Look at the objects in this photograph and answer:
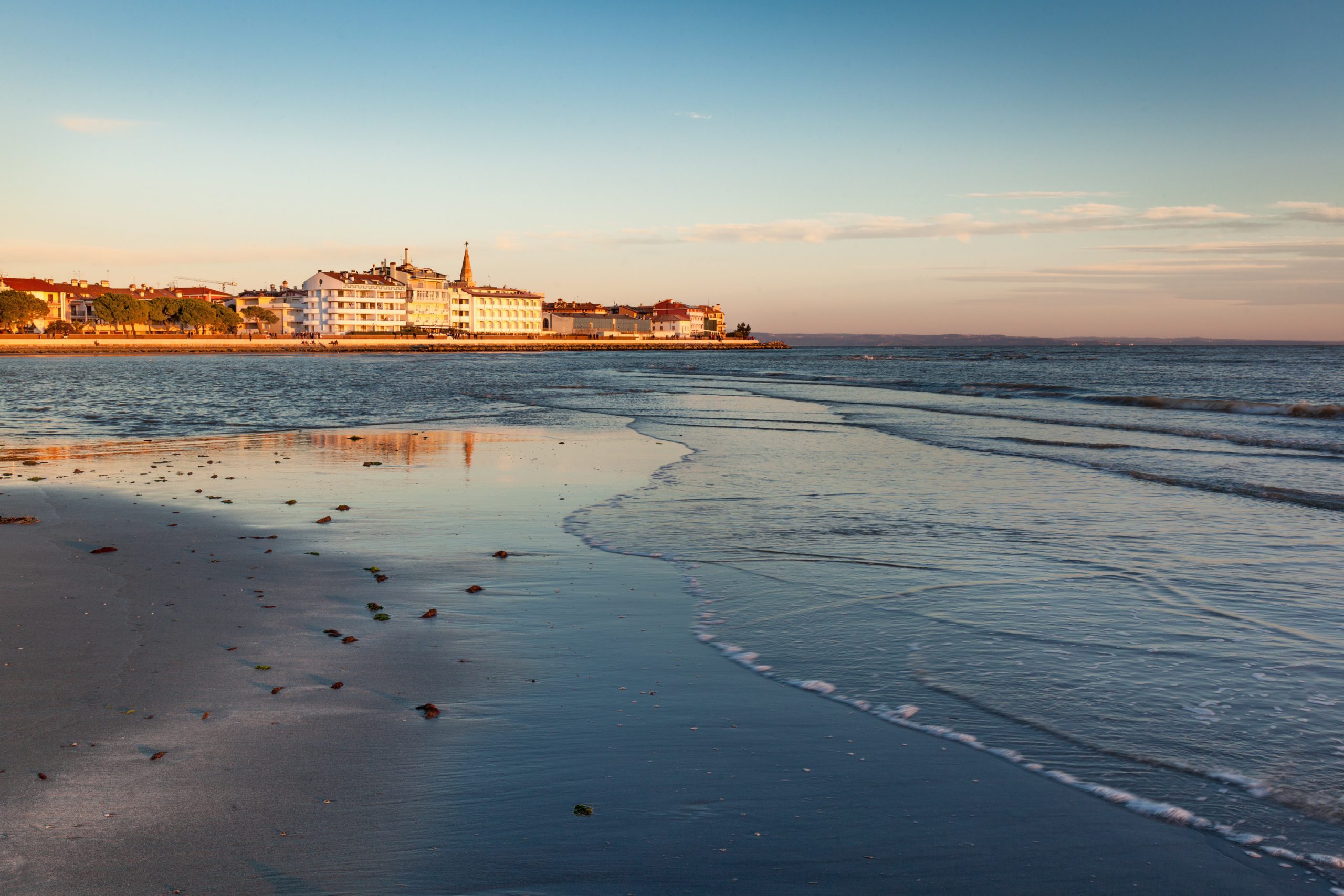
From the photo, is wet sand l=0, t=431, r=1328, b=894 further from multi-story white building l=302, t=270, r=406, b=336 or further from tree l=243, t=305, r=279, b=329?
tree l=243, t=305, r=279, b=329

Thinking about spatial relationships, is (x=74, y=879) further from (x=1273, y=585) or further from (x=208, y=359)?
(x=208, y=359)

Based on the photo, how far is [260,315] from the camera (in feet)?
505

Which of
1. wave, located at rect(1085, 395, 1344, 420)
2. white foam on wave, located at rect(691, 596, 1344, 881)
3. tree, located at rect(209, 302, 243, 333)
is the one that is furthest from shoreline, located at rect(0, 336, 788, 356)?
white foam on wave, located at rect(691, 596, 1344, 881)

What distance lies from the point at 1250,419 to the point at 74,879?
3206 cm

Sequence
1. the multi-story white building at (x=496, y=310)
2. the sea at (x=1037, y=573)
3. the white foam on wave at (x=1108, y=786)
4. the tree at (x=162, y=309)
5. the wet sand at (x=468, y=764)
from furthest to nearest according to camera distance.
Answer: the multi-story white building at (x=496, y=310)
the tree at (x=162, y=309)
the sea at (x=1037, y=573)
the white foam on wave at (x=1108, y=786)
the wet sand at (x=468, y=764)

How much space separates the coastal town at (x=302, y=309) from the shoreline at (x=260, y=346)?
A: 8788 millimetres

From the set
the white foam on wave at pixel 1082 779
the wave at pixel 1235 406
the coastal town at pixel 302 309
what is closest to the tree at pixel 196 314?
the coastal town at pixel 302 309

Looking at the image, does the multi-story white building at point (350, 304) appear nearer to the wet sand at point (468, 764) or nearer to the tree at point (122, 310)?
the tree at point (122, 310)

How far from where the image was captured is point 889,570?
352 inches

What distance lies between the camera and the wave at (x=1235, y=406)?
30.4 m

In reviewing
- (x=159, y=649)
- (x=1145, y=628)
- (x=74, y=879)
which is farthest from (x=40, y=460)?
(x=1145, y=628)

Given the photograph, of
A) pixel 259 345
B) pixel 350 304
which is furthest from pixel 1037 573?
pixel 350 304

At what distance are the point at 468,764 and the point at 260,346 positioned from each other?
12425cm

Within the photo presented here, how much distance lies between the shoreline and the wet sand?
328 ft
